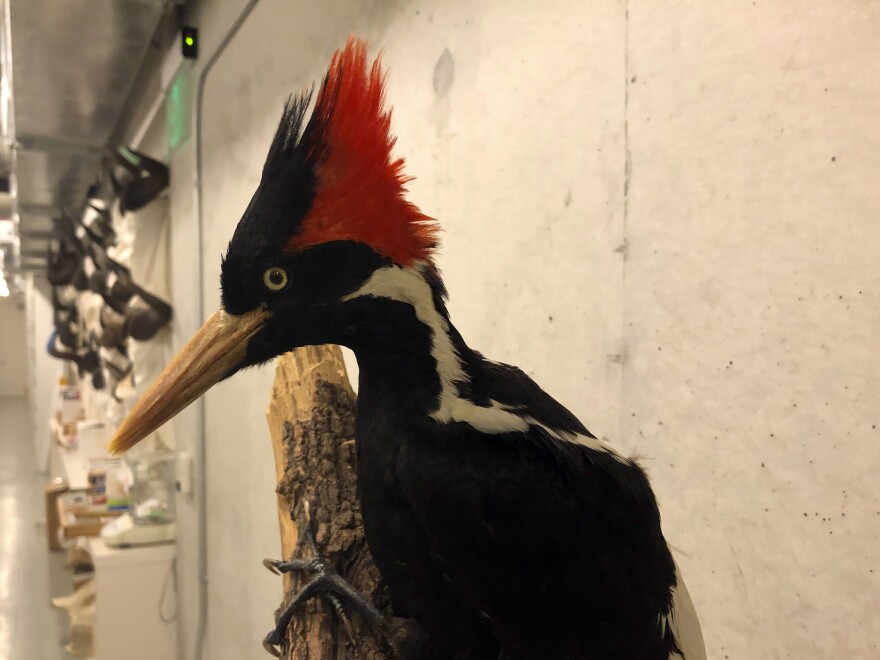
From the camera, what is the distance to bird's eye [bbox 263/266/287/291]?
53 cm

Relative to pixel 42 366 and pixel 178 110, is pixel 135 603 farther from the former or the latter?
pixel 42 366

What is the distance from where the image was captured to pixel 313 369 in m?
0.75

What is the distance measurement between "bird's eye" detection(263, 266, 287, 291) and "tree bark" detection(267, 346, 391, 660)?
0.73ft

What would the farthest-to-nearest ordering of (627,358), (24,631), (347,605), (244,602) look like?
(24,631)
(244,602)
(627,358)
(347,605)

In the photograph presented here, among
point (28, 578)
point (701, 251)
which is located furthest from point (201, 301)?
point (28, 578)

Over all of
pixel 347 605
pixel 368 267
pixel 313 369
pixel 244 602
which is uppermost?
pixel 368 267

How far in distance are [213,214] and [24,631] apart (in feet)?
8.02

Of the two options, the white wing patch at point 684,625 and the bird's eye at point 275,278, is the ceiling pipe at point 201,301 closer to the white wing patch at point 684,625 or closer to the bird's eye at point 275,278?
the bird's eye at point 275,278

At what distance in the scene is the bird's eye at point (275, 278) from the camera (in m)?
0.53

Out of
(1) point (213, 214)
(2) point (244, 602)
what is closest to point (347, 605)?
(2) point (244, 602)

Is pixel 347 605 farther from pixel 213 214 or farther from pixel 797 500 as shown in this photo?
pixel 213 214

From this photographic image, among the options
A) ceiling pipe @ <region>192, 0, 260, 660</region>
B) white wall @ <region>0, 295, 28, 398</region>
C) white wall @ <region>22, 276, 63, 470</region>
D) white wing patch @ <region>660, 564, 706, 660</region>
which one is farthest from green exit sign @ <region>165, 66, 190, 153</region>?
white wall @ <region>0, 295, 28, 398</region>

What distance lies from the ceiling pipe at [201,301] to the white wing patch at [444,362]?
142 centimetres

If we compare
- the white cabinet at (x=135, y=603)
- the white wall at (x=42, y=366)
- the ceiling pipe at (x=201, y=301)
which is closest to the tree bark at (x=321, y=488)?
the ceiling pipe at (x=201, y=301)
